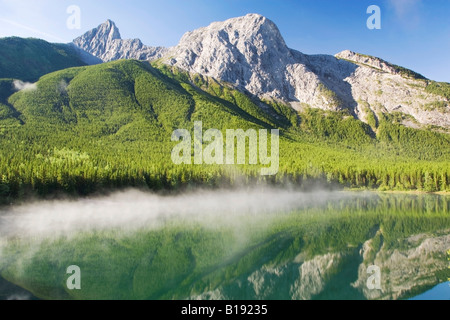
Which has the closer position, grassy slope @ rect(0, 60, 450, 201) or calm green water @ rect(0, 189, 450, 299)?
calm green water @ rect(0, 189, 450, 299)

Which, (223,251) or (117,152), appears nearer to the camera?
(223,251)

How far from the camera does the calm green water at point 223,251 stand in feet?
95.4

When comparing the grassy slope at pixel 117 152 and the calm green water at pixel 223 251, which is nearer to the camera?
the calm green water at pixel 223 251

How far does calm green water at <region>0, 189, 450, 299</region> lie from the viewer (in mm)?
29078

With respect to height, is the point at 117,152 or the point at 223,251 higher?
the point at 117,152

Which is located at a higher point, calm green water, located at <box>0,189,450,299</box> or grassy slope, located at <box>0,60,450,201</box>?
grassy slope, located at <box>0,60,450,201</box>

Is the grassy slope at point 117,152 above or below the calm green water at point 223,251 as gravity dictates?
above

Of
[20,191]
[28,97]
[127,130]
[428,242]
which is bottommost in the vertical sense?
[428,242]

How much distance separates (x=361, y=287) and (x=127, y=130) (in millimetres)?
149740

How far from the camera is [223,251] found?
41.5m
